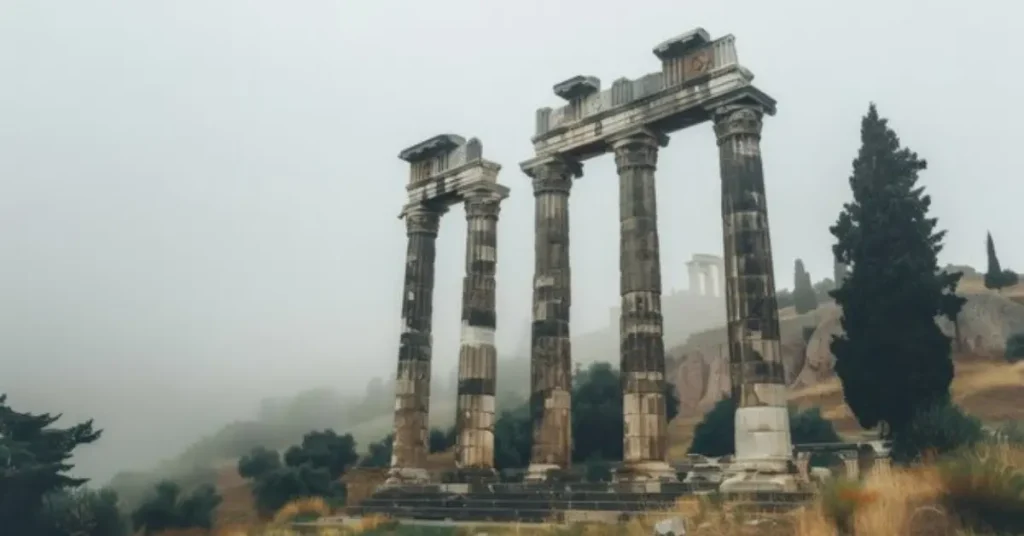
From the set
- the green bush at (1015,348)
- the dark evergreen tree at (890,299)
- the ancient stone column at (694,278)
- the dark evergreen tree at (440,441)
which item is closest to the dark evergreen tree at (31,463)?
the dark evergreen tree at (440,441)

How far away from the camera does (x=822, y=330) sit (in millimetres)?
73375

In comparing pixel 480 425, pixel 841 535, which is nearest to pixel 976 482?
pixel 841 535

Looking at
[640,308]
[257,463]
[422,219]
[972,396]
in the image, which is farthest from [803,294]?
[640,308]

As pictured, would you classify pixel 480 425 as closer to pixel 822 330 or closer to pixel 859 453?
pixel 859 453

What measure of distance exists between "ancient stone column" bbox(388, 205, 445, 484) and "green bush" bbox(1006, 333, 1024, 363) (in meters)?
53.1

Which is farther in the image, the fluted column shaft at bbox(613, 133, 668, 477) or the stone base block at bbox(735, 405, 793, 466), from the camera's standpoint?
the fluted column shaft at bbox(613, 133, 668, 477)

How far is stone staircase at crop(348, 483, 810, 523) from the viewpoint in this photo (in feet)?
59.1

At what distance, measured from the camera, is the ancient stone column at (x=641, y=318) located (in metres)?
22.0

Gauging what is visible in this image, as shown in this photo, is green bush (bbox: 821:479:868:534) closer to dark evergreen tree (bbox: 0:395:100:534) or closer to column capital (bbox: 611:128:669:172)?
column capital (bbox: 611:128:669:172)

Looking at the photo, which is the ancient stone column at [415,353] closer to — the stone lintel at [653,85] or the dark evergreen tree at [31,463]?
the stone lintel at [653,85]

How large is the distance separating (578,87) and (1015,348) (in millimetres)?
53590

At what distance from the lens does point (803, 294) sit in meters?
90.5

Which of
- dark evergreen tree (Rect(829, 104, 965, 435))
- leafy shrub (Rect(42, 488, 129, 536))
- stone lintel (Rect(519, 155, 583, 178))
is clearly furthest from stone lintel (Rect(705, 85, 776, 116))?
leafy shrub (Rect(42, 488, 129, 536))

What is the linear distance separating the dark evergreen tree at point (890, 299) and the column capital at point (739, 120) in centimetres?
1858
